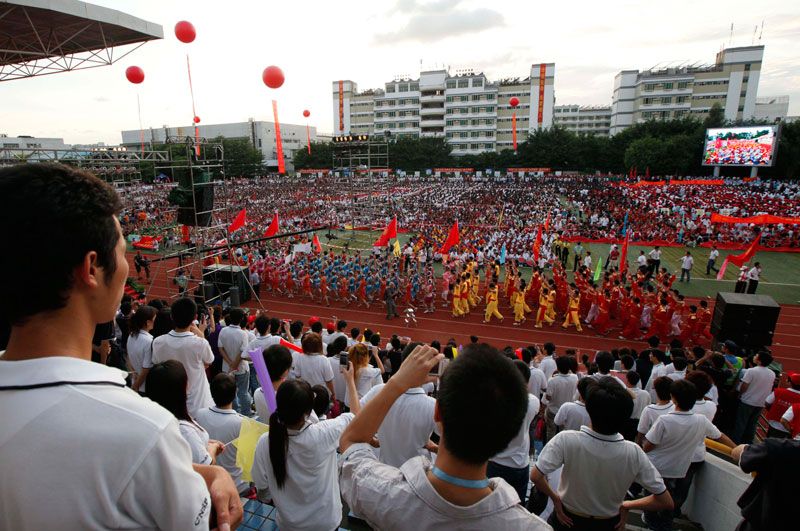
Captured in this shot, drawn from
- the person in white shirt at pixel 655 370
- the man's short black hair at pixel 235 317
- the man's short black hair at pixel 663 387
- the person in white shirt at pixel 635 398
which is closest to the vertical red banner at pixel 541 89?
the person in white shirt at pixel 655 370

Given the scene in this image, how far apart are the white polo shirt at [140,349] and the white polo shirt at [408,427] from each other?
9.18ft

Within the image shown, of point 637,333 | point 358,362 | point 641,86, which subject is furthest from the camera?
point 641,86

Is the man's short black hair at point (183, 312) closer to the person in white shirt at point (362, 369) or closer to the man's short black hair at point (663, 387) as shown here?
the person in white shirt at point (362, 369)

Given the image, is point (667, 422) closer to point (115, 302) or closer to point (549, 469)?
point (549, 469)

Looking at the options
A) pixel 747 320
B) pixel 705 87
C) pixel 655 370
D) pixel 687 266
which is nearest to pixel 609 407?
pixel 655 370

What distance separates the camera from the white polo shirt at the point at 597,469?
2.48m

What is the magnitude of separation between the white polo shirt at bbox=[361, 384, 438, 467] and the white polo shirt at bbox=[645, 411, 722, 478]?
78.7 inches

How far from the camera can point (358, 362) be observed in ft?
13.2

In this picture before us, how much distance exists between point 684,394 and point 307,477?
9.60 feet

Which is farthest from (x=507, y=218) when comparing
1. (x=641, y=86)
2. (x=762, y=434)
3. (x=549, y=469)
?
(x=641, y=86)

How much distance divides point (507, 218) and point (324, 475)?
2597cm

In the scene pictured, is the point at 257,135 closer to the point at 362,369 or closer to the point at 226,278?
the point at 226,278

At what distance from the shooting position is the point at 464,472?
1384 millimetres

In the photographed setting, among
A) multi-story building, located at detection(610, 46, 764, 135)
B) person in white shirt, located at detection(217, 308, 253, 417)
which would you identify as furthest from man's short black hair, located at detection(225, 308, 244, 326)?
multi-story building, located at detection(610, 46, 764, 135)
